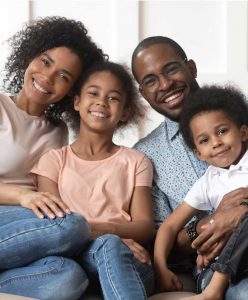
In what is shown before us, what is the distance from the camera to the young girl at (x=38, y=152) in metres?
1.30

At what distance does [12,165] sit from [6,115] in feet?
0.48

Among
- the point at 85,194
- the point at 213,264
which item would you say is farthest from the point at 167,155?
the point at 213,264

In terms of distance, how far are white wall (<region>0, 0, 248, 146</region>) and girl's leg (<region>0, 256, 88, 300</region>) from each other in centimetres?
115

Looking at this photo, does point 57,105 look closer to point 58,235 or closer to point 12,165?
point 12,165

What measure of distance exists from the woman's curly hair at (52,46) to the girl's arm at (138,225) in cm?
38

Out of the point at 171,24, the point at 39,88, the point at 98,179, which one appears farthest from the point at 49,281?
the point at 171,24

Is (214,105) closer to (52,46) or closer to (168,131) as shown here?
(168,131)

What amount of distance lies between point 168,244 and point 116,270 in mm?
268

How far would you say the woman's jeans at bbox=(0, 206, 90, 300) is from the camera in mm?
1286

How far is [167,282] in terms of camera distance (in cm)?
143

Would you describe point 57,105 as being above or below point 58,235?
above

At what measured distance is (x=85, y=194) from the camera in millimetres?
1651

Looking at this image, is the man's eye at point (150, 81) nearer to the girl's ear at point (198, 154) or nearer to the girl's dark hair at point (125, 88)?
the girl's dark hair at point (125, 88)

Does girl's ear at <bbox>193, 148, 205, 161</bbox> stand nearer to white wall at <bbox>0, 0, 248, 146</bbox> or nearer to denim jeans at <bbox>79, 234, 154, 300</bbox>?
denim jeans at <bbox>79, 234, 154, 300</bbox>
